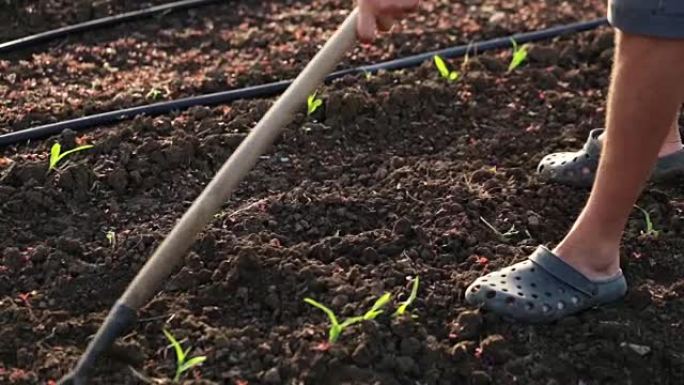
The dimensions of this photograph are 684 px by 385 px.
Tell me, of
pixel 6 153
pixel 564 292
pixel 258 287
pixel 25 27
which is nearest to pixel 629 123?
pixel 564 292

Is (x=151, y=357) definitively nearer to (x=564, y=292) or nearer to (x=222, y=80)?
(x=564, y=292)

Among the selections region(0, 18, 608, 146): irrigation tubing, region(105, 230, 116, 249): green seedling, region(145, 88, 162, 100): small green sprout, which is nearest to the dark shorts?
region(105, 230, 116, 249): green seedling

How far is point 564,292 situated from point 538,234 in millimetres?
385

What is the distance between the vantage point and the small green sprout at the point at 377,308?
8.82 feet

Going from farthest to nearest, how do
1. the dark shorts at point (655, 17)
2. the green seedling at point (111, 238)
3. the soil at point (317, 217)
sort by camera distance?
the green seedling at point (111, 238) < the soil at point (317, 217) < the dark shorts at point (655, 17)

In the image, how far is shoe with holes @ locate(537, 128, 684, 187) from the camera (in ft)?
10.9

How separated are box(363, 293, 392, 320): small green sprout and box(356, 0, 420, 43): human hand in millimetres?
611

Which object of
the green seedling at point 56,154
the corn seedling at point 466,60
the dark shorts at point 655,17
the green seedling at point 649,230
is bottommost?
the green seedling at point 649,230

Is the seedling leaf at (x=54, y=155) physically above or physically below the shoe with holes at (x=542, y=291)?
above

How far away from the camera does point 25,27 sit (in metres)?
4.40

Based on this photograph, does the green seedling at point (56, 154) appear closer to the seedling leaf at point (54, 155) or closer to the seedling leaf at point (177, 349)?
the seedling leaf at point (54, 155)

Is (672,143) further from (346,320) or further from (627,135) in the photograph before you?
(346,320)

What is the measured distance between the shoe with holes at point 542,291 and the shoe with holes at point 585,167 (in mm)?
536

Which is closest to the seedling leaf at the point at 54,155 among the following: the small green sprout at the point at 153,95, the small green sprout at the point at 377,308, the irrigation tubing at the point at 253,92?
the irrigation tubing at the point at 253,92
